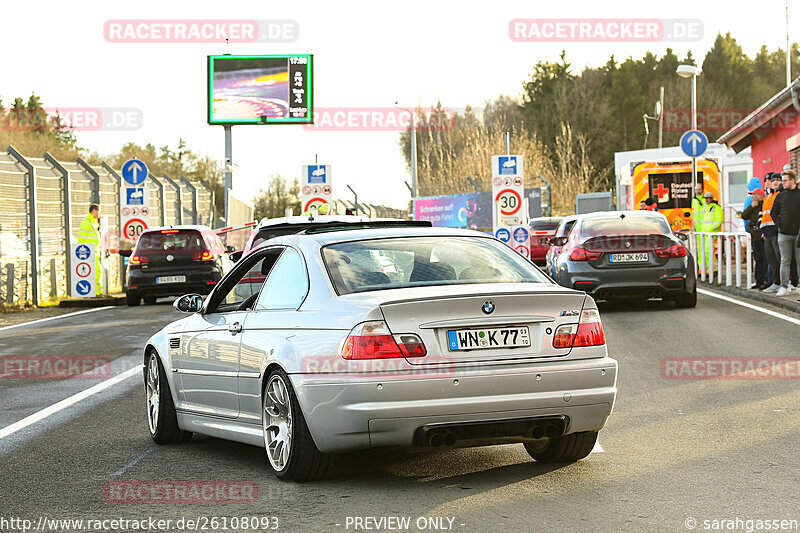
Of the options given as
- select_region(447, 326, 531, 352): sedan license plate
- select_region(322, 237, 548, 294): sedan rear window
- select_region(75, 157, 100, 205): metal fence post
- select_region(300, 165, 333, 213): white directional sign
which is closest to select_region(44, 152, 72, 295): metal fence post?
select_region(75, 157, 100, 205): metal fence post

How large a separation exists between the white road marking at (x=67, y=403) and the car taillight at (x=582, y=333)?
4.22 metres

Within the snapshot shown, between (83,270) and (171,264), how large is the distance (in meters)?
2.14

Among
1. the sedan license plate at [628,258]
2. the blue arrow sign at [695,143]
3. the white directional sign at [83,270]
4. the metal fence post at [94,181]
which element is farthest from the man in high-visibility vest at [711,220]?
the metal fence post at [94,181]

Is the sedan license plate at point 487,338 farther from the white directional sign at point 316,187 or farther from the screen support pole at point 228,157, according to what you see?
the screen support pole at point 228,157

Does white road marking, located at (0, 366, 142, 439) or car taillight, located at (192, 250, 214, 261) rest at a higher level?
car taillight, located at (192, 250, 214, 261)

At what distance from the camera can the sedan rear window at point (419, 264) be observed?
695 cm

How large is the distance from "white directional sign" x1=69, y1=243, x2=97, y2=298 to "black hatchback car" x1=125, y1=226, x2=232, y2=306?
40.0 inches

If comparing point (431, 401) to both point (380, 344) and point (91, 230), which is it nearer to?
point (380, 344)

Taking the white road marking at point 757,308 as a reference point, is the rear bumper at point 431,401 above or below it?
above

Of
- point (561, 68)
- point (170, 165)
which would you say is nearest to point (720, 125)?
point (561, 68)

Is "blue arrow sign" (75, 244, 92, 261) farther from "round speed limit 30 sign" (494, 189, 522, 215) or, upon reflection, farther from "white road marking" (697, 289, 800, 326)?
"white road marking" (697, 289, 800, 326)

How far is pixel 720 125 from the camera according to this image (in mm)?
104312

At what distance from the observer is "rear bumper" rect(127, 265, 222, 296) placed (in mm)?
25484

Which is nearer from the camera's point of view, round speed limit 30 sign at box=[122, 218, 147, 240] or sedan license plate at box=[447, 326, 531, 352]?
sedan license plate at box=[447, 326, 531, 352]
